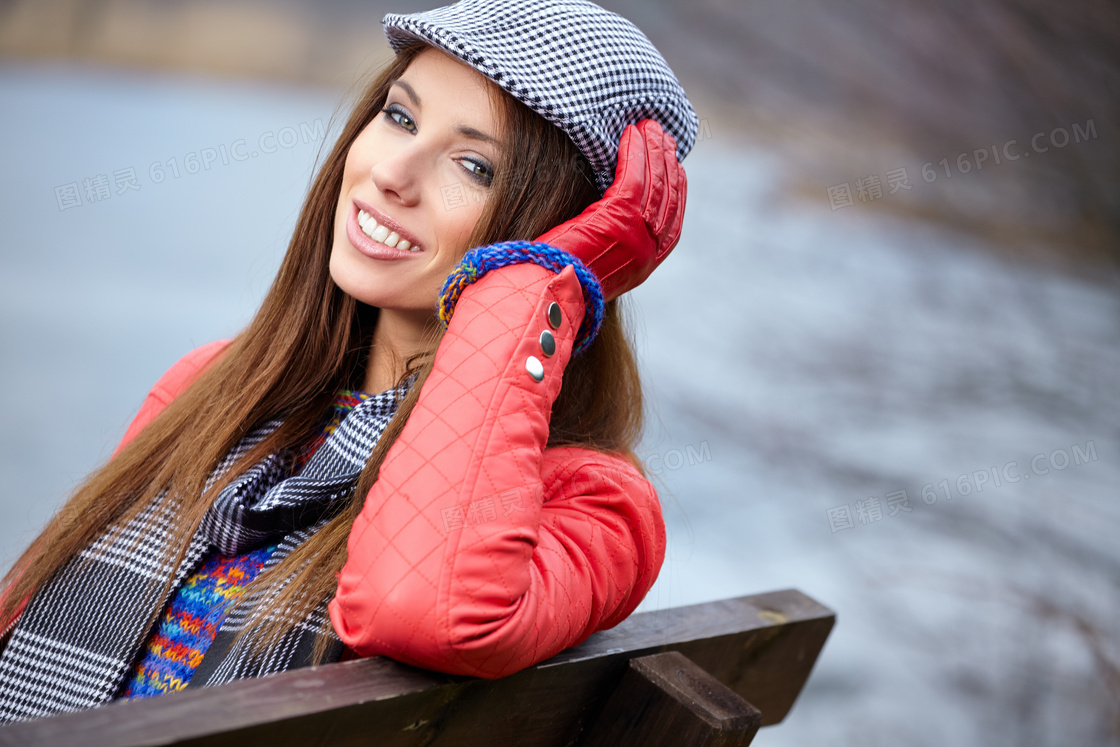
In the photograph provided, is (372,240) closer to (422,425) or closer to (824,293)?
(422,425)

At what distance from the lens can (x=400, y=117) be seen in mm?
1267

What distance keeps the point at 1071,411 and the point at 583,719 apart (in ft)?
7.20

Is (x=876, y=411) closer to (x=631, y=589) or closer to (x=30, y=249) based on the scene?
(x=631, y=589)

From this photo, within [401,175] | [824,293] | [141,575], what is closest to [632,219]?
[401,175]

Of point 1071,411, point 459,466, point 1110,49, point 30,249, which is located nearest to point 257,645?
point 459,466

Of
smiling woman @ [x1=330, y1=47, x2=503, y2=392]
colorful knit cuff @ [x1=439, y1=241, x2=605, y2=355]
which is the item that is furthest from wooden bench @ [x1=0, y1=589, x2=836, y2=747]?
smiling woman @ [x1=330, y1=47, x2=503, y2=392]

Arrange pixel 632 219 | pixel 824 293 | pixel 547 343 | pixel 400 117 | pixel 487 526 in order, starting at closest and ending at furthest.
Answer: pixel 487 526, pixel 547 343, pixel 632 219, pixel 400 117, pixel 824 293

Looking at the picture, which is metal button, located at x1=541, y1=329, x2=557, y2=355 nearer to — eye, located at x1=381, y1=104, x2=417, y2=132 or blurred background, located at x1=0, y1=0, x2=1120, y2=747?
eye, located at x1=381, y1=104, x2=417, y2=132

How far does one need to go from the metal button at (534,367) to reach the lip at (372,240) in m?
0.29

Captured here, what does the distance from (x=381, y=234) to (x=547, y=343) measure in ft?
1.07

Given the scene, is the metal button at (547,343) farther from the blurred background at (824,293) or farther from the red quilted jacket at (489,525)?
the blurred background at (824,293)

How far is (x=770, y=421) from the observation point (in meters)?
3.55

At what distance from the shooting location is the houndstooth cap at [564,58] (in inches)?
45.0

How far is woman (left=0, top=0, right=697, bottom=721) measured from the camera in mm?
909
